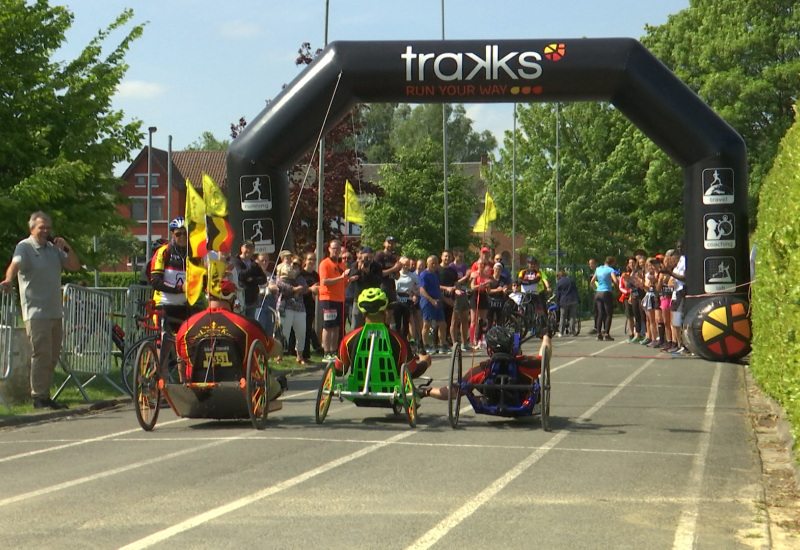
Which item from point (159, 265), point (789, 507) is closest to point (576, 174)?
point (159, 265)

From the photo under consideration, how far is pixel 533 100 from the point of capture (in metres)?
19.0

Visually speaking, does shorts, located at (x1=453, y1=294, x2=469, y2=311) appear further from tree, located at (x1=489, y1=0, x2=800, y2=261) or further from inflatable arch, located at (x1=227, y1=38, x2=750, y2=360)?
tree, located at (x1=489, y1=0, x2=800, y2=261)

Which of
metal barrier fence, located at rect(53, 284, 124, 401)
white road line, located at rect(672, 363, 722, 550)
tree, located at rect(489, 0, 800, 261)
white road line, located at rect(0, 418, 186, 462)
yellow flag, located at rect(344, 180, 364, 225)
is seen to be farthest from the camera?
tree, located at rect(489, 0, 800, 261)

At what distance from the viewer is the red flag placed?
12.7 metres

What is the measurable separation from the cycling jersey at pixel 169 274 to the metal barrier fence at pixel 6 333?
5.30 ft

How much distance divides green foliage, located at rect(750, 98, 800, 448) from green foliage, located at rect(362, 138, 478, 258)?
51.4m

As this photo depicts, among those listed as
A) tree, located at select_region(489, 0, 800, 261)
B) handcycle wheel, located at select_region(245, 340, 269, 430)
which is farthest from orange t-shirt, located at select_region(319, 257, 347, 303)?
tree, located at select_region(489, 0, 800, 261)

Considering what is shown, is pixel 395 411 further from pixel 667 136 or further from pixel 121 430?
pixel 667 136

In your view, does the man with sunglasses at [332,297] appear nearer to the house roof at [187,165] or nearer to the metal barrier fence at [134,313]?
the metal barrier fence at [134,313]

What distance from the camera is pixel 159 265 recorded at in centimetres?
1460

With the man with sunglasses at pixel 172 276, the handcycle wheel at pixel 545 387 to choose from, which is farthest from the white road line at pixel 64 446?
the handcycle wheel at pixel 545 387

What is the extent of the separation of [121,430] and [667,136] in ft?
34.9

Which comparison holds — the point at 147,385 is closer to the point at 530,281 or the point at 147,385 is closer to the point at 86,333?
the point at 86,333

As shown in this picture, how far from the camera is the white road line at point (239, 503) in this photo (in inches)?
272
